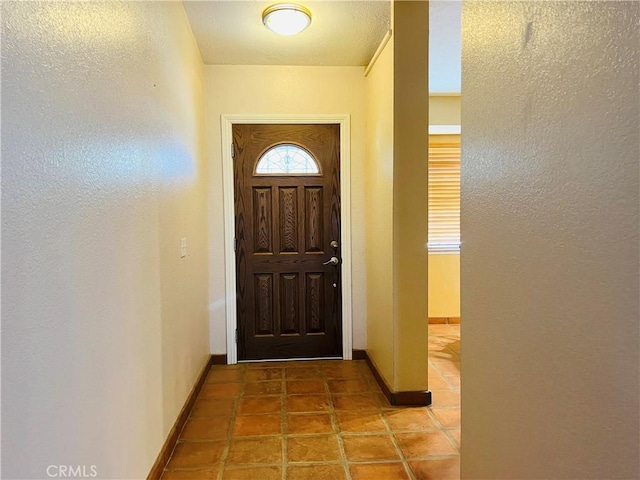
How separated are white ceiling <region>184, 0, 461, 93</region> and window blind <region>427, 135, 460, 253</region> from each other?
3.40ft

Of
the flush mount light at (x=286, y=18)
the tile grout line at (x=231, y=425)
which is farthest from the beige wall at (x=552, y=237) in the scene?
the flush mount light at (x=286, y=18)

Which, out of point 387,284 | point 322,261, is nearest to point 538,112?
point 387,284

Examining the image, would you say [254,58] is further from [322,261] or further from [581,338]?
[581,338]

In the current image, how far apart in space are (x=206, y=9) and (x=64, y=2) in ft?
5.08

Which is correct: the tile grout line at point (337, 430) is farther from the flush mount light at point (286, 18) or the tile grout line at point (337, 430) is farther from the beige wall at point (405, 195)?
the flush mount light at point (286, 18)

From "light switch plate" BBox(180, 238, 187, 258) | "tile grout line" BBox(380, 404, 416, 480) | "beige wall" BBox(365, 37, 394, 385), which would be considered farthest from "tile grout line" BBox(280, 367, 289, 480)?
"light switch plate" BBox(180, 238, 187, 258)

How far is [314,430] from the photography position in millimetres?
2172

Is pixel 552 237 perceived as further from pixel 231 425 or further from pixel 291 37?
pixel 291 37

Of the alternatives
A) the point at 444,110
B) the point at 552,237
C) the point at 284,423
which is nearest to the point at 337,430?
the point at 284,423

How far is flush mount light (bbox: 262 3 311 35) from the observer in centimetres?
232

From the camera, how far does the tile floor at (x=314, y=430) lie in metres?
1.83

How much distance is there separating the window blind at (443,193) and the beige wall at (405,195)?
179 cm

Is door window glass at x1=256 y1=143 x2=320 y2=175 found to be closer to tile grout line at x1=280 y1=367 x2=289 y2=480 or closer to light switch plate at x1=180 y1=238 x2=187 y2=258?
light switch plate at x1=180 y1=238 x2=187 y2=258

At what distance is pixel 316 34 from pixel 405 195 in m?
1.34
